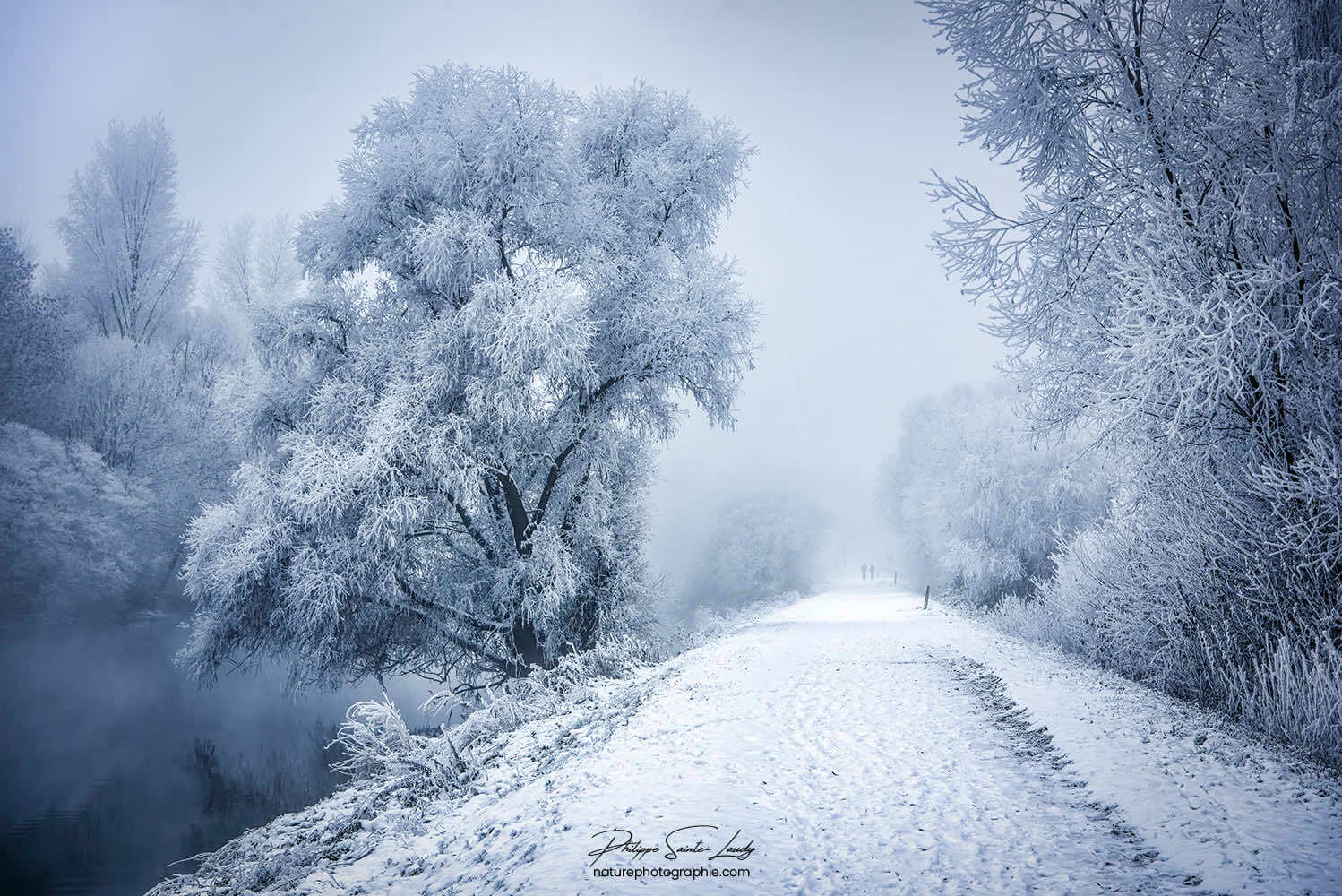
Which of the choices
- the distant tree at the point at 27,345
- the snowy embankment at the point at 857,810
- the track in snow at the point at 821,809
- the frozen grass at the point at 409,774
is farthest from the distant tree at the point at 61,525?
the track in snow at the point at 821,809

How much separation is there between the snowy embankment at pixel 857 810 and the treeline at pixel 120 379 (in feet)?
33.7

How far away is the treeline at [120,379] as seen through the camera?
18500 mm

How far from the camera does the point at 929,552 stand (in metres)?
35.3

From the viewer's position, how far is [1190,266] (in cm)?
545

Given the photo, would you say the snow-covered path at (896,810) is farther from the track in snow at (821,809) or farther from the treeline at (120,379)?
the treeline at (120,379)

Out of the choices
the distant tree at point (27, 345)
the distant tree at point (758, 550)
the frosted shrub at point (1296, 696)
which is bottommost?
the distant tree at point (758, 550)

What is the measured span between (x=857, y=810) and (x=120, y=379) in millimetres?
28117

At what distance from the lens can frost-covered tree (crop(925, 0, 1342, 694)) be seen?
5.05m

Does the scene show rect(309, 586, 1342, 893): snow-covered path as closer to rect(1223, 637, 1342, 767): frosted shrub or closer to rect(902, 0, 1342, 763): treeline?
rect(1223, 637, 1342, 767): frosted shrub

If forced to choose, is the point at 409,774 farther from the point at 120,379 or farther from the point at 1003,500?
the point at 1003,500

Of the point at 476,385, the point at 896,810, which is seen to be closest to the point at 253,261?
the point at 476,385

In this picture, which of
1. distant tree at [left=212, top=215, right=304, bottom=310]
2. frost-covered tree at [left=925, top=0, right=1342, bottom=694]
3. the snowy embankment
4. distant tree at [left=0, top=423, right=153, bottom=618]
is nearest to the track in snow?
the snowy embankment

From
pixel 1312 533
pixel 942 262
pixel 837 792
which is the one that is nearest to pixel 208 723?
pixel 837 792

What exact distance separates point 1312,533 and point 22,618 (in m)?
29.2
